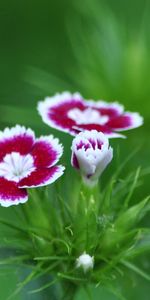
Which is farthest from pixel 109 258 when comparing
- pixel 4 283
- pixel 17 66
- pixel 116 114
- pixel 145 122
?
pixel 17 66

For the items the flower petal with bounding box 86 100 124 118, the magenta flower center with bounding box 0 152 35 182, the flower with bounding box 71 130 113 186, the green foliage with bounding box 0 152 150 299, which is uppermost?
the flower petal with bounding box 86 100 124 118

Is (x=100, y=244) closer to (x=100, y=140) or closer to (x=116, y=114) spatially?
(x=100, y=140)

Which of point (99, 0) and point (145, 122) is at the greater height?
point (99, 0)

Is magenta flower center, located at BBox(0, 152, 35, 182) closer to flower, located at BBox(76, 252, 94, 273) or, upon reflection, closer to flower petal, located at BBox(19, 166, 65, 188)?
flower petal, located at BBox(19, 166, 65, 188)

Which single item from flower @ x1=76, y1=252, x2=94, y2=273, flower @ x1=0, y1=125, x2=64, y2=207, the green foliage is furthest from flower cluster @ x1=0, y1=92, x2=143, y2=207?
flower @ x1=76, y1=252, x2=94, y2=273

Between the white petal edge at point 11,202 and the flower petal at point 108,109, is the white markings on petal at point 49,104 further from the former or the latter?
the white petal edge at point 11,202

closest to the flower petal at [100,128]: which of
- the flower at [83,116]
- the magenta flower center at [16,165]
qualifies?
the flower at [83,116]

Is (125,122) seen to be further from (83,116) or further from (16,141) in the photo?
(16,141)
